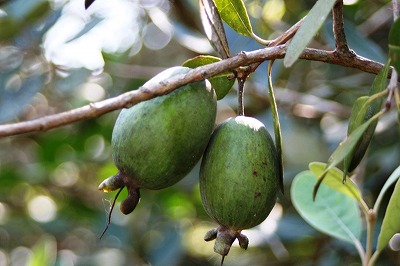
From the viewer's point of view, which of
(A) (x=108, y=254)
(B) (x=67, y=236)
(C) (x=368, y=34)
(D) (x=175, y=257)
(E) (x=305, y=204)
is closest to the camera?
(E) (x=305, y=204)

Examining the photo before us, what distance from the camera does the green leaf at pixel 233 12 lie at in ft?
3.69

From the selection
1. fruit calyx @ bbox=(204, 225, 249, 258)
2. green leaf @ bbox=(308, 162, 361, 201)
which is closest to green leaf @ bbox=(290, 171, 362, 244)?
green leaf @ bbox=(308, 162, 361, 201)

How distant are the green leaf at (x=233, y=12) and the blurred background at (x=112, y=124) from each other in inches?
33.7

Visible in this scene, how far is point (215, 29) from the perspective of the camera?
3.59ft

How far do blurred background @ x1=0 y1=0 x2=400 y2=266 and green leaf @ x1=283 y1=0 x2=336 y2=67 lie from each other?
1.08 meters

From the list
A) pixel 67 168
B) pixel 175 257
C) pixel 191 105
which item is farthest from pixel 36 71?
pixel 191 105

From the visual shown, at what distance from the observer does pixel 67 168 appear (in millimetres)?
3053

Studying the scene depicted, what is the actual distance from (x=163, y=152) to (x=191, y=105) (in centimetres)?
9

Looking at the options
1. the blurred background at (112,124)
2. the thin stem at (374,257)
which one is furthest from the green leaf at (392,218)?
the blurred background at (112,124)

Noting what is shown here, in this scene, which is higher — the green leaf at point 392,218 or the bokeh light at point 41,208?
the green leaf at point 392,218

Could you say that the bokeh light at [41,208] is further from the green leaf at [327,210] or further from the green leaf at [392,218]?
the green leaf at [392,218]

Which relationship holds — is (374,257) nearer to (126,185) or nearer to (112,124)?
(126,185)

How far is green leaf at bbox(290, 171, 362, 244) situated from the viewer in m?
1.51

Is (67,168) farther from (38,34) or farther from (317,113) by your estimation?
(317,113)
